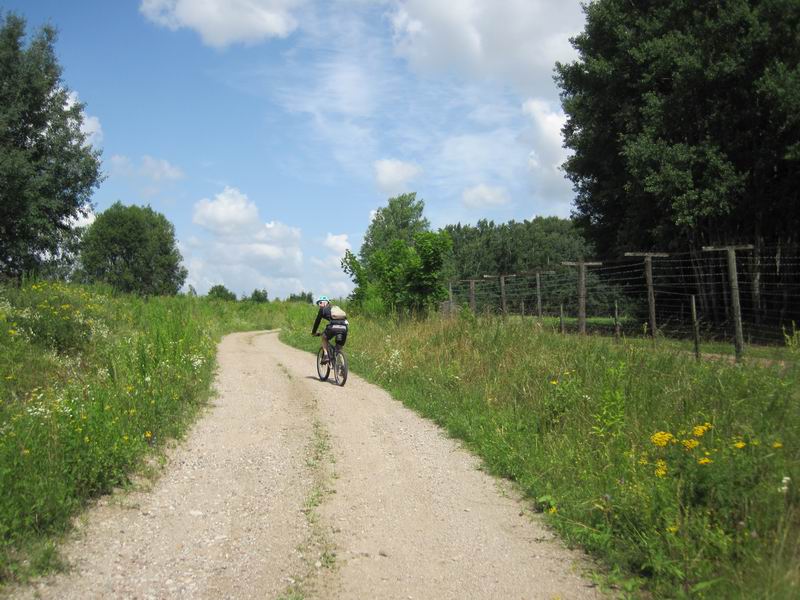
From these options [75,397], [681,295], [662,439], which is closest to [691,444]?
[662,439]

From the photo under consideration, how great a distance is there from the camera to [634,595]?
13.4 ft

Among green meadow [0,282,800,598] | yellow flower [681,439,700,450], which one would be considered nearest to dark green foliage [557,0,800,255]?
green meadow [0,282,800,598]

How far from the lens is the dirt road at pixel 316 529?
4211mm

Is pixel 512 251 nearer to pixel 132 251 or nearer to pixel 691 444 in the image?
pixel 132 251

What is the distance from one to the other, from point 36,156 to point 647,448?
25.8m

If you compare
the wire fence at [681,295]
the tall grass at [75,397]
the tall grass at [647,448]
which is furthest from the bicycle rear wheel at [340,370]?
the wire fence at [681,295]

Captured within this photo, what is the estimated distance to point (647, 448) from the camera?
19.4ft

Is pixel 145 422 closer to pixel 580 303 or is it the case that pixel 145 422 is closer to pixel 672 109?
pixel 580 303

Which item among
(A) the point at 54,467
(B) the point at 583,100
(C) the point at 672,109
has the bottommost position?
(A) the point at 54,467

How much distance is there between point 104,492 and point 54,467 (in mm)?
647

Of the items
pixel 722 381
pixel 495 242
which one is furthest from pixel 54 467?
pixel 495 242

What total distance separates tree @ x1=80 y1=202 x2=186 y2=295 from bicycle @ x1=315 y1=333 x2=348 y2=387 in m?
59.6

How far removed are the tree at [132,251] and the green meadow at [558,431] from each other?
61746mm

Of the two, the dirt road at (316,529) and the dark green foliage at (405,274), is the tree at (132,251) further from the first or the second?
the dirt road at (316,529)
